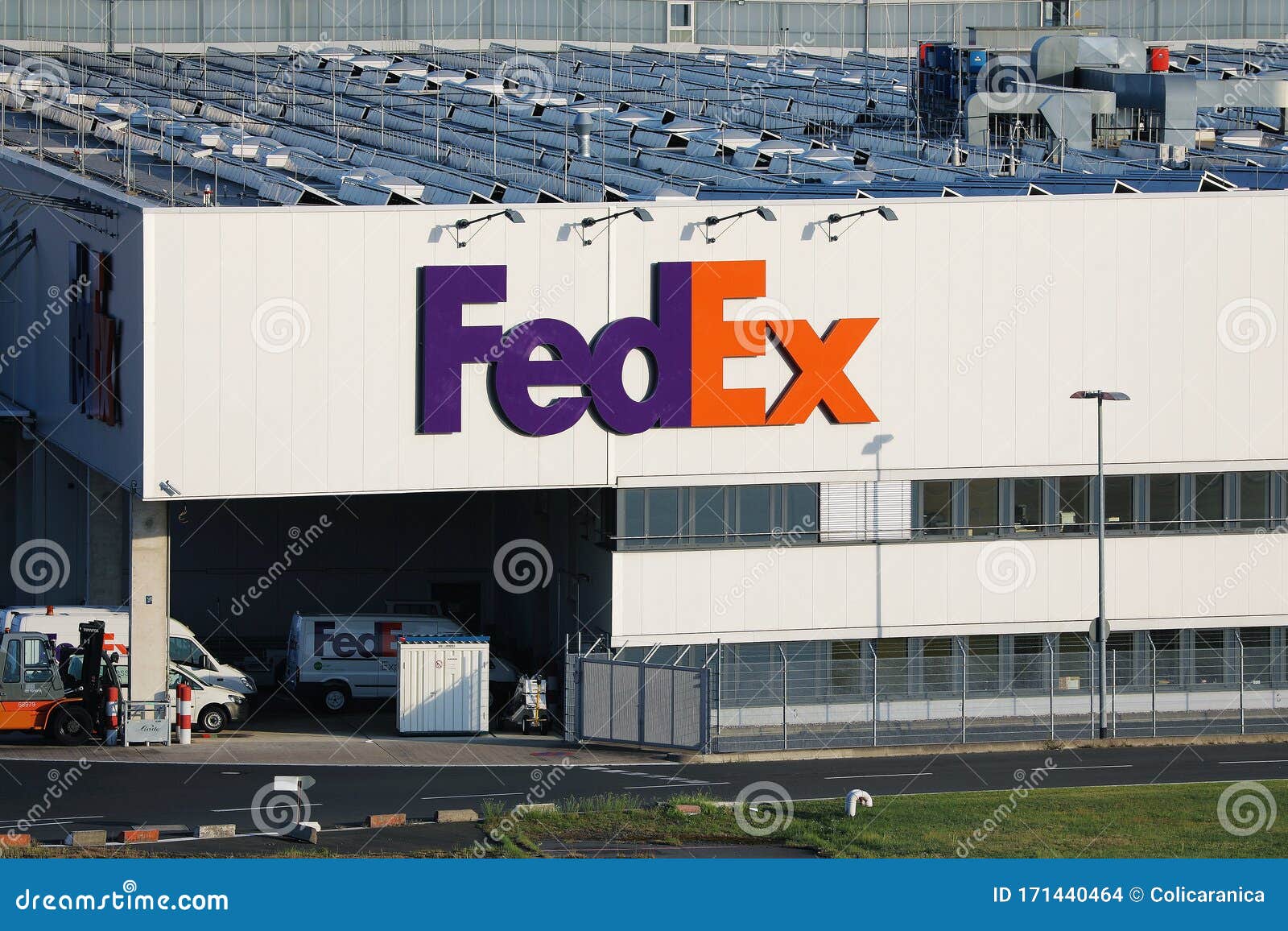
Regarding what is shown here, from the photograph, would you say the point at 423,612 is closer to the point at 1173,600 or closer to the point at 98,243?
the point at 98,243

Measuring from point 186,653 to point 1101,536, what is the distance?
19.7 meters

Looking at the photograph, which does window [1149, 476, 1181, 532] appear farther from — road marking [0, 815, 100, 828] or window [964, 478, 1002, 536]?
road marking [0, 815, 100, 828]

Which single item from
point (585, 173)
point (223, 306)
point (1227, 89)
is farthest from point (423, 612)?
point (1227, 89)

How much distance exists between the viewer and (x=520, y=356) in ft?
133

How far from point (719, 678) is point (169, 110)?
29.3m

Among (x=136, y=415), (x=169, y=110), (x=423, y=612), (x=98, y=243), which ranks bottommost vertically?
(x=423, y=612)

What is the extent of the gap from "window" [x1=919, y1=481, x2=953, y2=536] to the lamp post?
3.12 meters

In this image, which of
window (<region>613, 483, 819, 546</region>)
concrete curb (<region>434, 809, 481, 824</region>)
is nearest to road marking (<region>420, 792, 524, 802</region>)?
concrete curb (<region>434, 809, 481, 824</region>)

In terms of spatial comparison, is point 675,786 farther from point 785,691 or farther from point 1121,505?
point 1121,505

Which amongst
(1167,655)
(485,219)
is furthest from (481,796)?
(1167,655)

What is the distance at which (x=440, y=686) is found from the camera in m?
41.4

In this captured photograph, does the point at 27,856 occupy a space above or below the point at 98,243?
below

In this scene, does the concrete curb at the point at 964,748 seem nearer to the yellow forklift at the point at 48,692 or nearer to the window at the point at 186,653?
the window at the point at 186,653

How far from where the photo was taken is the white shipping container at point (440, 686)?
4134 cm
